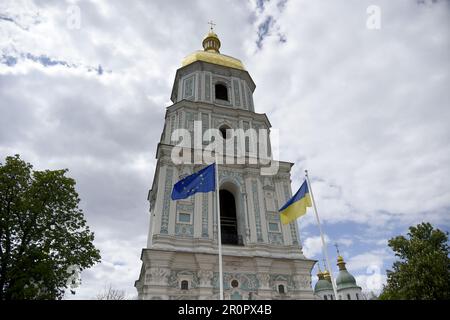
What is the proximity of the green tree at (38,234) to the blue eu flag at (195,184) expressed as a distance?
578 cm

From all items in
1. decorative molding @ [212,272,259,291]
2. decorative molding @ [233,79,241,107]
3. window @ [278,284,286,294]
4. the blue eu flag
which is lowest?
window @ [278,284,286,294]

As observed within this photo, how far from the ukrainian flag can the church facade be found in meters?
3.80

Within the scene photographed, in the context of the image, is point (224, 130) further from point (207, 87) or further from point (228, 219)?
point (228, 219)

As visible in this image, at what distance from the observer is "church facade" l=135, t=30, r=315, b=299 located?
15289mm

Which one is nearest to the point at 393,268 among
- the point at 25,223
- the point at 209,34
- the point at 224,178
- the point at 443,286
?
the point at 443,286

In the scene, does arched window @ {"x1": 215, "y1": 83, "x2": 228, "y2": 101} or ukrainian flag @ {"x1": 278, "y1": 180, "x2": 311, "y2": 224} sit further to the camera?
arched window @ {"x1": 215, "y1": 83, "x2": 228, "y2": 101}

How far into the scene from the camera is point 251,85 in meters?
27.5

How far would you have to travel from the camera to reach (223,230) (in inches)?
745

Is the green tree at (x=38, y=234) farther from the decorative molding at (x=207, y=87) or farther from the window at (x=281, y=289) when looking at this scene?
the decorative molding at (x=207, y=87)

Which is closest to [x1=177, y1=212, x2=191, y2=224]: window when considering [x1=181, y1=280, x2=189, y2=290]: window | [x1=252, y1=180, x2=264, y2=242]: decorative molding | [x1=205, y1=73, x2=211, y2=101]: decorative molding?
[x1=181, y1=280, x2=189, y2=290]: window

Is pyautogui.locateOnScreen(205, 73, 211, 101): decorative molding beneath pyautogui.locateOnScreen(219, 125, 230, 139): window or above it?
above

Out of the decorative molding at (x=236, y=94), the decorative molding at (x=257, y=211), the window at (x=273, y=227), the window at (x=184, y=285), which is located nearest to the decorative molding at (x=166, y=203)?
the window at (x=184, y=285)

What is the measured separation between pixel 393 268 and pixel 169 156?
17004 millimetres

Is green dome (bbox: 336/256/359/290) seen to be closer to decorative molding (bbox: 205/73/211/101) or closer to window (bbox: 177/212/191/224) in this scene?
decorative molding (bbox: 205/73/211/101)
